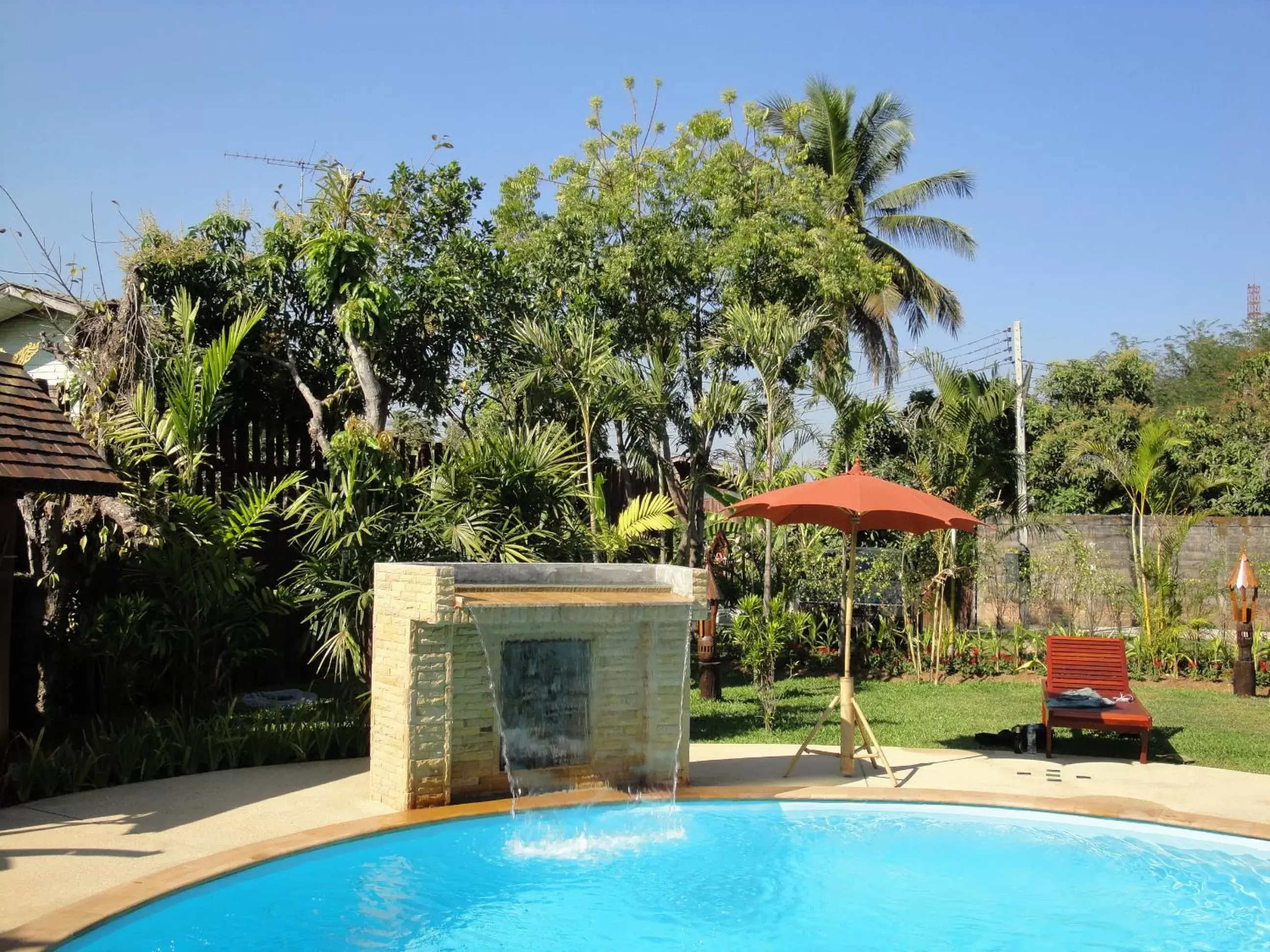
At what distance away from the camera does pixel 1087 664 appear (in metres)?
11.6

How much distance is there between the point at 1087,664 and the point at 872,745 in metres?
3.27

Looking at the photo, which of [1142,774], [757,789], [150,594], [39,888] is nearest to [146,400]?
[150,594]

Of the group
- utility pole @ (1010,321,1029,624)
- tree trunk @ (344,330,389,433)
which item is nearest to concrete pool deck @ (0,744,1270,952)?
tree trunk @ (344,330,389,433)

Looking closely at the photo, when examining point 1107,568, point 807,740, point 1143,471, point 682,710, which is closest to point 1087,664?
point 807,740

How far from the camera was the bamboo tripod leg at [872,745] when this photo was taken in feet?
30.6

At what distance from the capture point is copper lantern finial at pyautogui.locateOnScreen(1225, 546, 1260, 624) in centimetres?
1439

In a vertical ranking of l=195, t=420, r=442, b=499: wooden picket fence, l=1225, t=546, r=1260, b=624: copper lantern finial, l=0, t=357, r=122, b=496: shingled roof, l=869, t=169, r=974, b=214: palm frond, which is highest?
l=869, t=169, r=974, b=214: palm frond

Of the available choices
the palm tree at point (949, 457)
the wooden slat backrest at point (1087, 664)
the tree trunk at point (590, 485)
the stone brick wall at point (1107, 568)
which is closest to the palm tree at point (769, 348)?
the palm tree at point (949, 457)

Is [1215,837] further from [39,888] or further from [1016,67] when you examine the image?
[1016,67]

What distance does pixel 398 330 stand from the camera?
49.2 feet

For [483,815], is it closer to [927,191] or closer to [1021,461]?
[1021,461]

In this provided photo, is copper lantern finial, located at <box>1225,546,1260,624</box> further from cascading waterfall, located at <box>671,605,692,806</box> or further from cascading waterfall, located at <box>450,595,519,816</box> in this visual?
cascading waterfall, located at <box>450,595,519,816</box>

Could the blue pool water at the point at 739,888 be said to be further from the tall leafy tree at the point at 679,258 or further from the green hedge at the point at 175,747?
Result: the tall leafy tree at the point at 679,258

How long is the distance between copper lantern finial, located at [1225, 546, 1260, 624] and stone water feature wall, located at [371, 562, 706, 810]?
29.3 feet
